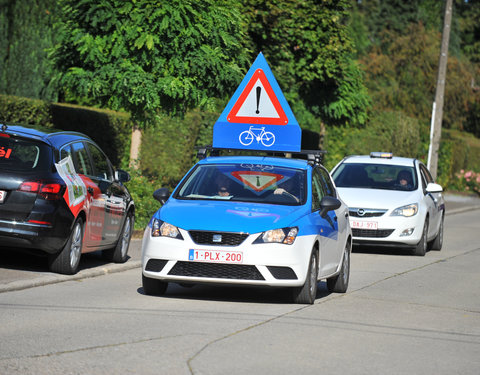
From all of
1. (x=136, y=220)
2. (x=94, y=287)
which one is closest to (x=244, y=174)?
(x=94, y=287)

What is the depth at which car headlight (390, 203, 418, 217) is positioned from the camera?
16.7 metres

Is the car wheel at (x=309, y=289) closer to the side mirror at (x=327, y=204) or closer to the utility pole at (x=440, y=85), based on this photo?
the side mirror at (x=327, y=204)

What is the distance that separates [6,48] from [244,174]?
17697mm

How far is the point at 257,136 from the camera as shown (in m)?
14.6

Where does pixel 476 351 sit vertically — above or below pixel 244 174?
below

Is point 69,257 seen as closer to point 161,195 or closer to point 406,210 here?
point 161,195

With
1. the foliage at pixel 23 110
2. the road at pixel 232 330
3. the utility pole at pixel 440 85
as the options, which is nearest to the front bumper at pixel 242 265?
the road at pixel 232 330

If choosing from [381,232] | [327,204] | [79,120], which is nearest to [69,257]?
[327,204]

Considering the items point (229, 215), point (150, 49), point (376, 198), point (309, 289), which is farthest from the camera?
point (150, 49)

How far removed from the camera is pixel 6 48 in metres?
27.1

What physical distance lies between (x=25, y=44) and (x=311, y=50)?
326 inches

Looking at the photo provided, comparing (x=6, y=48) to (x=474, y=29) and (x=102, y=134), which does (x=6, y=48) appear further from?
(x=474, y=29)

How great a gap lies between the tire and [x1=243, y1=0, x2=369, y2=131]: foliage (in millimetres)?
7190

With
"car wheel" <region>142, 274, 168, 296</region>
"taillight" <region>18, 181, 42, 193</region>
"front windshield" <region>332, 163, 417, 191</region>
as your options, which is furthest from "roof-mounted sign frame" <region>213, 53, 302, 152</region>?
"car wheel" <region>142, 274, 168, 296</region>
